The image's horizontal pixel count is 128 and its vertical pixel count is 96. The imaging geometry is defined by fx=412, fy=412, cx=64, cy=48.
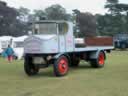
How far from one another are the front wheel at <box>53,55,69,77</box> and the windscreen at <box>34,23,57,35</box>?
1.26 meters

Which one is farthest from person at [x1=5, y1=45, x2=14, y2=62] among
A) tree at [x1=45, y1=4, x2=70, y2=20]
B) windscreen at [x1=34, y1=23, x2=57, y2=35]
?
tree at [x1=45, y1=4, x2=70, y2=20]

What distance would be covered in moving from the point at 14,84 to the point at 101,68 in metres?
6.64

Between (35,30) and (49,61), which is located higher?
(35,30)

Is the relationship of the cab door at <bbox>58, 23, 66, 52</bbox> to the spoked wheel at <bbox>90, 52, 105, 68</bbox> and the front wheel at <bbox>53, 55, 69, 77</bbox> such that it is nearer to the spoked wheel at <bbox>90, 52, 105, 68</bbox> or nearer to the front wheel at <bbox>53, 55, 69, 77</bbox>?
the front wheel at <bbox>53, 55, 69, 77</bbox>

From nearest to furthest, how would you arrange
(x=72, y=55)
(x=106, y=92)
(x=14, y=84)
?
1. (x=106, y=92)
2. (x=14, y=84)
3. (x=72, y=55)

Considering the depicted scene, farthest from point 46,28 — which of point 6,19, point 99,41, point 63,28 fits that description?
point 6,19

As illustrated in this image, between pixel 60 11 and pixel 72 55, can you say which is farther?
pixel 60 11

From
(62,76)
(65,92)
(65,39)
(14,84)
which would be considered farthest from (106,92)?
(65,39)

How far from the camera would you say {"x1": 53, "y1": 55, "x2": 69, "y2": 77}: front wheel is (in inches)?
673

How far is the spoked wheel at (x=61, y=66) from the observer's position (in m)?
17.1

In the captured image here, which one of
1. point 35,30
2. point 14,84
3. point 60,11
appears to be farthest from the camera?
point 60,11

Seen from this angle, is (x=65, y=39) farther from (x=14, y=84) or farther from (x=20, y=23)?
(x=20, y=23)

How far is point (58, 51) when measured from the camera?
691 inches

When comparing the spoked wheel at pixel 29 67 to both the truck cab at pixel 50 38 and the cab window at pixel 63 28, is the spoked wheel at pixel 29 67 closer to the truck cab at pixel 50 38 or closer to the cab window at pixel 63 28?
the truck cab at pixel 50 38
